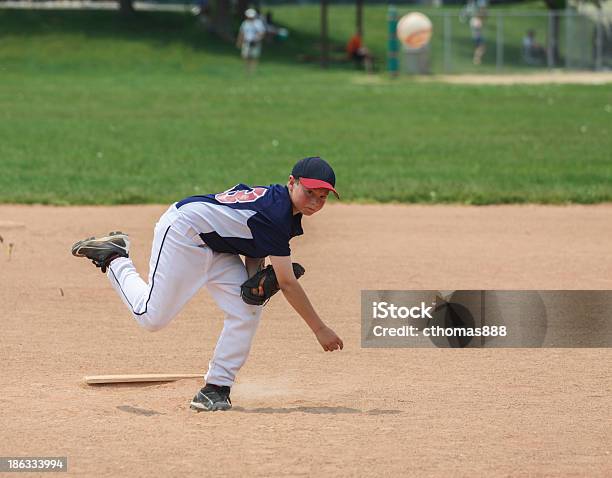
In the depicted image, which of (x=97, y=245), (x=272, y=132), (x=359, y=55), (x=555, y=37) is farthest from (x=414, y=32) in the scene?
(x=97, y=245)

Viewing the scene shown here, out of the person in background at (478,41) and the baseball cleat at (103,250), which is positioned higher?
the baseball cleat at (103,250)

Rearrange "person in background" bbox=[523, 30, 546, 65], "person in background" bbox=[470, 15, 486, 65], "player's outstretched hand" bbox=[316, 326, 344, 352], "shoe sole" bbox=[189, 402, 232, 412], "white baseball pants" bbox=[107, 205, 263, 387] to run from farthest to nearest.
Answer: "person in background" bbox=[523, 30, 546, 65], "person in background" bbox=[470, 15, 486, 65], "shoe sole" bbox=[189, 402, 232, 412], "white baseball pants" bbox=[107, 205, 263, 387], "player's outstretched hand" bbox=[316, 326, 344, 352]

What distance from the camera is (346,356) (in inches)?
327

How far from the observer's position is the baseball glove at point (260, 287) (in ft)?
21.3

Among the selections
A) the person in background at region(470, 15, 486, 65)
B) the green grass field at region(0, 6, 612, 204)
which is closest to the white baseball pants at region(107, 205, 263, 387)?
the green grass field at region(0, 6, 612, 204)

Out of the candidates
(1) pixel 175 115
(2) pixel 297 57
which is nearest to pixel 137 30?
(2) pixel 297 57

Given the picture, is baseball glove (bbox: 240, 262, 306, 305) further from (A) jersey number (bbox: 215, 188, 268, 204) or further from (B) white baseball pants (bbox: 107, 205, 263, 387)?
(A) jersey number (bbox: 215, 188, 268, 204)

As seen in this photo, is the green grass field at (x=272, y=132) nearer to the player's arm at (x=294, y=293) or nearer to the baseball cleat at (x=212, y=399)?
the baseball cleat at (x=212, y=399)

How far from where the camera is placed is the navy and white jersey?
21.2ft

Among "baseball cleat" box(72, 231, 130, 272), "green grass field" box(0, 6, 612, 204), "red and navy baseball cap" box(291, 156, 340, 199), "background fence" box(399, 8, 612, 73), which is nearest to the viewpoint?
"red and navy baseball cap" box(291, 156, 340, 199)

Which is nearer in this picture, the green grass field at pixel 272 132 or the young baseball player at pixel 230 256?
the young baseball player at pixel 230 256

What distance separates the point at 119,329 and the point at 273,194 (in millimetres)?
2861

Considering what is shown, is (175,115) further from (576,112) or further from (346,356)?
(346,356)

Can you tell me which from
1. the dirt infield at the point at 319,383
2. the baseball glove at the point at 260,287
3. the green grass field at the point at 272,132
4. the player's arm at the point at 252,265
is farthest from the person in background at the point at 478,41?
the baseball glove at the point at 260,287
